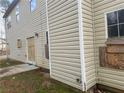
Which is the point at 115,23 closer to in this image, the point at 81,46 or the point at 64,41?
the point at 81,46

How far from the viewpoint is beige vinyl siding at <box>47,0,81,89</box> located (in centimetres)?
489

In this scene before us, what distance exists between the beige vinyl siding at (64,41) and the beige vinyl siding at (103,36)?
0.75m

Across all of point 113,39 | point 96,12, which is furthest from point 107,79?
point 96,12

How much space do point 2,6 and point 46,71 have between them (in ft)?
70.8

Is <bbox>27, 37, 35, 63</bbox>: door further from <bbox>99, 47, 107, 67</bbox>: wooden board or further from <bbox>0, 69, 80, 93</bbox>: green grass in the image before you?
<bbox>99, 47, 107, 67</bbox>: wooden board

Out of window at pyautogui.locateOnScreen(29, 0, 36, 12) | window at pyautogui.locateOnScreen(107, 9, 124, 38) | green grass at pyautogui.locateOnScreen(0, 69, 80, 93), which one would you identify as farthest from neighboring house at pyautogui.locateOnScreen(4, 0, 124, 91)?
window at pyautogui.locateOnScreen(29, 0, 36, 12)

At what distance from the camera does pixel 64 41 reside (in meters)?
5.47

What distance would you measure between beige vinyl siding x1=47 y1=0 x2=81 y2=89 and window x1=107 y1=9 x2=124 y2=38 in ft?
3.58

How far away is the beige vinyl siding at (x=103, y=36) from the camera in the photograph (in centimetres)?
437

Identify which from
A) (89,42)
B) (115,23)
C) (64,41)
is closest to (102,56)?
(89,42)

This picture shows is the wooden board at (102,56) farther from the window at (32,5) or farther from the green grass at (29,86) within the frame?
the window at (32,5)

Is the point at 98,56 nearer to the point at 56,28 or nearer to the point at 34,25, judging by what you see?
the point at 56,28

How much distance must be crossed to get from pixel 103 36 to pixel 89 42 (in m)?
0.51

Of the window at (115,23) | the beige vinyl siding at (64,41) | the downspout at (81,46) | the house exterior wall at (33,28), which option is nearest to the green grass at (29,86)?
the beige vinyl siding at (64,41)
